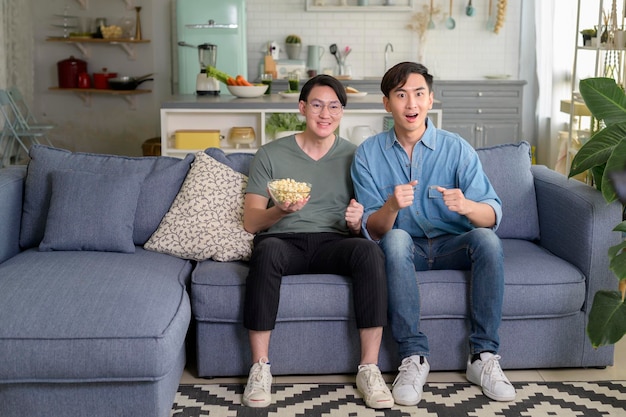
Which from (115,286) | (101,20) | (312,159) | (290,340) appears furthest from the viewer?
(101,20)

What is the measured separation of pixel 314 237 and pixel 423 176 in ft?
1.67

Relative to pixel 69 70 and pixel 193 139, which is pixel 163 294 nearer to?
pixel 193 139

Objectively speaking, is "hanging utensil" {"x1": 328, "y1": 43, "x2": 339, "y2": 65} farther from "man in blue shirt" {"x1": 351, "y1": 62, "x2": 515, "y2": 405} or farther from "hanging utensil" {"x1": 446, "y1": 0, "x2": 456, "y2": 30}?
"man in blue shirt" {"x1": 351, "y1": 62, "x2": 515, "y2": 405}

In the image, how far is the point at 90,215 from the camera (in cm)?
350

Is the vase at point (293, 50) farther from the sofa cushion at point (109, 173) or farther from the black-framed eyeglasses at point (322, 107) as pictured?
the black-framed eyeglasses at point (322, 107)

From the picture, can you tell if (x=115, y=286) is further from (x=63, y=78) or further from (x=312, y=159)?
(x=63, y=78)

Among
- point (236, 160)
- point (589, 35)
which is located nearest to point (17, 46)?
point (236, 160)

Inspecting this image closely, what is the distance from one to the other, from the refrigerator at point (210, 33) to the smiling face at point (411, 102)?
4708 mm

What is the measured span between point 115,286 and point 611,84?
2046 mm

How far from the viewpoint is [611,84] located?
3.28m

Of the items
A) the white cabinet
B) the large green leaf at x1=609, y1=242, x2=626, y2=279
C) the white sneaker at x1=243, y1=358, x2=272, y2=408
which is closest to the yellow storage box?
the white cabinet

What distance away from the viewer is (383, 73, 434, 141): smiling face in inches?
130

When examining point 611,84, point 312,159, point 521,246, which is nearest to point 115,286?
point 312,159

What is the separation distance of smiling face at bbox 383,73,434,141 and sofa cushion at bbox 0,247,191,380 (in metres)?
1.09
